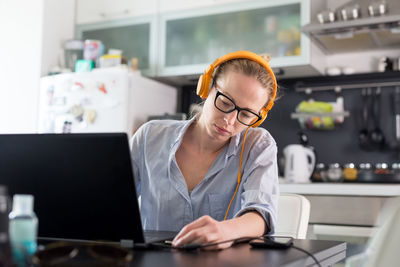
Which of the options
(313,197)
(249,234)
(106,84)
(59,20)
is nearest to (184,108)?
(106,84)

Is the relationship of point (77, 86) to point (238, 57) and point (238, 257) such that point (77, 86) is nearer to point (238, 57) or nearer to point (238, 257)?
point (238, 57)

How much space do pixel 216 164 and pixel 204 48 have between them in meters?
2.05

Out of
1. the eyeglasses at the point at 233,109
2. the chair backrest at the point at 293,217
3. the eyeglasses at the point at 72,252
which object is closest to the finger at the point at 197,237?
the eyeglasses at the point at 72,252

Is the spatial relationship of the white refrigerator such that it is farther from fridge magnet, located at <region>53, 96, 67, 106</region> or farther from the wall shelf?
the wall shelf

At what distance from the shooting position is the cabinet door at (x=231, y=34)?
9.60ft

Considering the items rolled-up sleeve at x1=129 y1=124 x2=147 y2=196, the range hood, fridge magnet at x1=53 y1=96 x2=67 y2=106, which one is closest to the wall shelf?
the range hood

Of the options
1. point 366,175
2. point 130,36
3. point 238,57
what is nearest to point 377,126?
point 366,175

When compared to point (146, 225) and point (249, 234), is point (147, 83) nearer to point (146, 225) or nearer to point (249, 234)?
point (146, 225)

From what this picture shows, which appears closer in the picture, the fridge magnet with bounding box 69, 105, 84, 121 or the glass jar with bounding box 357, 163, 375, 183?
the glass jar with bounding box 357, 163, 375, 183

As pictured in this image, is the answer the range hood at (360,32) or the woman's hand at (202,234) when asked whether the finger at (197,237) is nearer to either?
the woman's hand at (202,234)

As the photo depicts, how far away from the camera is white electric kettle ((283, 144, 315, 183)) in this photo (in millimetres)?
2836

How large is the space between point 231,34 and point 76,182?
2493mm

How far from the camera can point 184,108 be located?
3568 mm

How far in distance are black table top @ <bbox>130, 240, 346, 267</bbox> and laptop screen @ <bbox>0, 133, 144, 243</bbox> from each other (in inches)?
3.0
